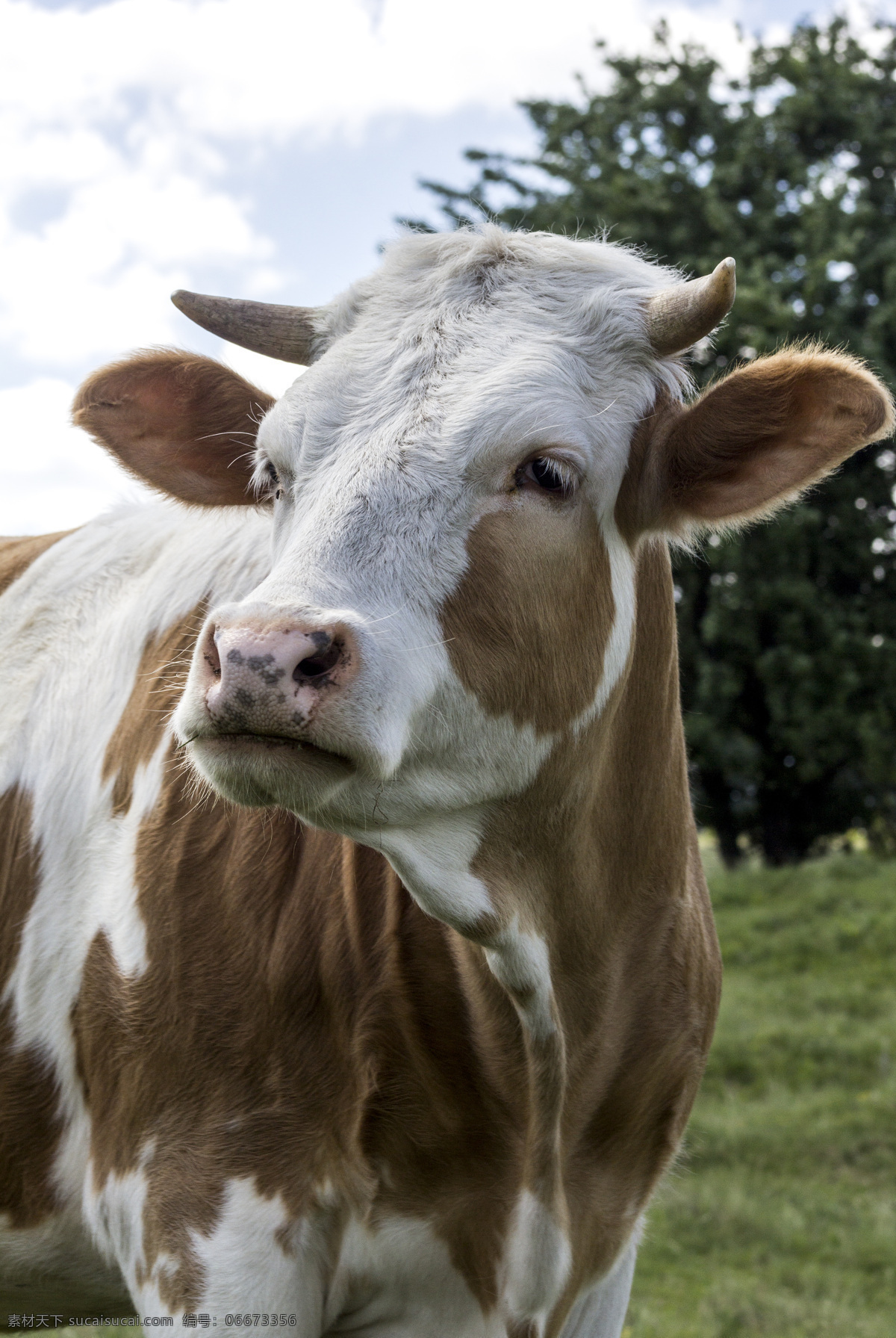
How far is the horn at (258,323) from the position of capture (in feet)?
8.73

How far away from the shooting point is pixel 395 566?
2.00m

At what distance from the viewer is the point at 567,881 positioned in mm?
2459

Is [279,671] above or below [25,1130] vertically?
above

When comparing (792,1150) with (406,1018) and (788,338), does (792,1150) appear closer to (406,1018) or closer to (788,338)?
(406,1018)

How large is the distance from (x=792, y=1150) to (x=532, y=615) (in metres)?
6.10

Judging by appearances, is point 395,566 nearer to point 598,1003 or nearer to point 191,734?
point 191,734

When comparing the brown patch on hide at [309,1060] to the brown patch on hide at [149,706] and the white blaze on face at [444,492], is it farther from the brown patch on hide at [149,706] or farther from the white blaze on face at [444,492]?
the white blaze on face at [444,492]

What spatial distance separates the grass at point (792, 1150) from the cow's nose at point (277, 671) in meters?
2.20

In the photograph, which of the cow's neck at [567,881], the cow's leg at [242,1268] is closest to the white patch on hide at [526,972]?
the cow's neck at [567,881]

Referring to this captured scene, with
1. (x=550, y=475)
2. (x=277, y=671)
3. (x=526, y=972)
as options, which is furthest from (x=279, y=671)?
(x=526, y=972)

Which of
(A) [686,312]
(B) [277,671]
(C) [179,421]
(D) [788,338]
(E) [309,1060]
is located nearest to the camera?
(B) [277,671]

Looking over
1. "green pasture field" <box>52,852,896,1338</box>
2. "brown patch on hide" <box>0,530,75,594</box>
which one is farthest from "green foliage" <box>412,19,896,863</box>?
"brown patch on hide" <box>0,530,75,594</box>

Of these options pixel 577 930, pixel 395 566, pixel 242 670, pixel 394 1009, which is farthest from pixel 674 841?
pixel 242 670

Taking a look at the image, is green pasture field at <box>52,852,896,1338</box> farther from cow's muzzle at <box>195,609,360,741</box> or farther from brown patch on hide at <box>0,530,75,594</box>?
brown patch on hide at <box>0,530,75,594</box>
